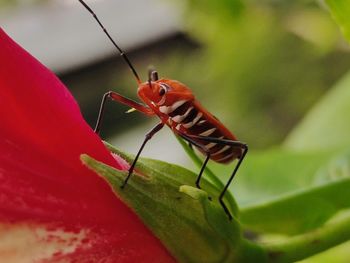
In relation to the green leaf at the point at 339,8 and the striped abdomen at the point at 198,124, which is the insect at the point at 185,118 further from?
the green leaf at the point at 339,8

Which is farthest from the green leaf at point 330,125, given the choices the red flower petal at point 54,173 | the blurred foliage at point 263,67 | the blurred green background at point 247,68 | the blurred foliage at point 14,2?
the blurred foliage at point 14,2

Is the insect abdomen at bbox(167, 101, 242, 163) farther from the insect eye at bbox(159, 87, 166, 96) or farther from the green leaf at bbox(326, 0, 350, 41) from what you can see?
the green leaf at bbox(326, 0, 350, 41)

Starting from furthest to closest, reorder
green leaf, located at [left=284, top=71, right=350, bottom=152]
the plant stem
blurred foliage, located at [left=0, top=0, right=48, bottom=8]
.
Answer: blurred foliage, located at [left=0, top=0, right=48, bottom=8], green leaf, located at [left=284, top=71, right=350, bottom=152], the plant stem

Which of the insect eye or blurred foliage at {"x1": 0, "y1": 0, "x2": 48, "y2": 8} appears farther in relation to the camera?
blurred foliage at {"x1": 0, "y1": 0, "x2": 48, "y2": 8}

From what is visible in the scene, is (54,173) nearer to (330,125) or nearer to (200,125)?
(200,125)

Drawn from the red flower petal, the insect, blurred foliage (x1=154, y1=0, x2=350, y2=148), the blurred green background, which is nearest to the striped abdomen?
the insect

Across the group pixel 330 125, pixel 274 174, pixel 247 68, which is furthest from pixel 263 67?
pixel 274 174

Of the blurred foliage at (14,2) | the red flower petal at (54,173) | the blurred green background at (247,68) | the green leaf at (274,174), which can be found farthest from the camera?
the blurred foliage at (14,2)
